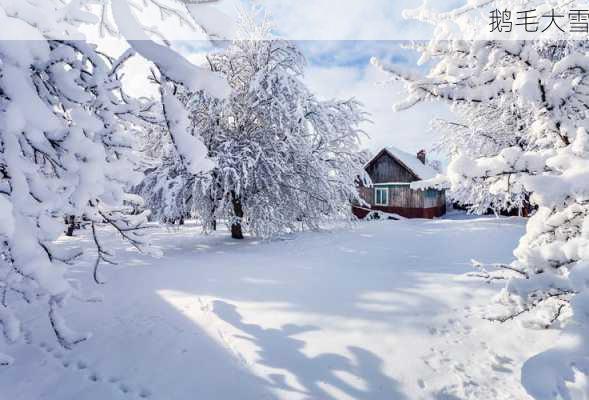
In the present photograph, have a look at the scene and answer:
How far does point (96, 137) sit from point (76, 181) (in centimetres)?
62

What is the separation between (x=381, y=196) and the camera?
25.5 meters

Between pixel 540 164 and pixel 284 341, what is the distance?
302 centimetres

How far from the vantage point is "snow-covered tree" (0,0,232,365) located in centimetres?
160

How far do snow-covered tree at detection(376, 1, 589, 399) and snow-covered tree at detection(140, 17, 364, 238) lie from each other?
665cm

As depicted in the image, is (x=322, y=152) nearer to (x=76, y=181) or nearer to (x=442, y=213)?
(x=76, y=181)

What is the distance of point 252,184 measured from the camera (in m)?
9.94

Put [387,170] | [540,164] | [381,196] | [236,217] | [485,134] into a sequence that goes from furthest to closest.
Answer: [381,196]
[387,170]
[485,134]
[236,217]
[540,164]

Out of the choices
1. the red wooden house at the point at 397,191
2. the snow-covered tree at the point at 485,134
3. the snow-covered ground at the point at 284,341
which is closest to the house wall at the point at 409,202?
the red wooden house at the point at 397,191

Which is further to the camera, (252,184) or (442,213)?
(442,213)

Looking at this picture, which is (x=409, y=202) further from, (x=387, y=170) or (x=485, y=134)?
(x=485, y=134)

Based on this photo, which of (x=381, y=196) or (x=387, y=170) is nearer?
(x=387, y=170)

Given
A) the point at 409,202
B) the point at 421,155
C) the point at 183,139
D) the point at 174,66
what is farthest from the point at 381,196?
the point at 174,66

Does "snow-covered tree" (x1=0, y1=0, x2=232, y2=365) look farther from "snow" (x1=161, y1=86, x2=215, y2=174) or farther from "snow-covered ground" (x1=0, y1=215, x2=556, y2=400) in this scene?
"snow-covered ground" (x1=0, y1=215, x2=556, y2=400)

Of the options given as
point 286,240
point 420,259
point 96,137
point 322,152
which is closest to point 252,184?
point 286,240
